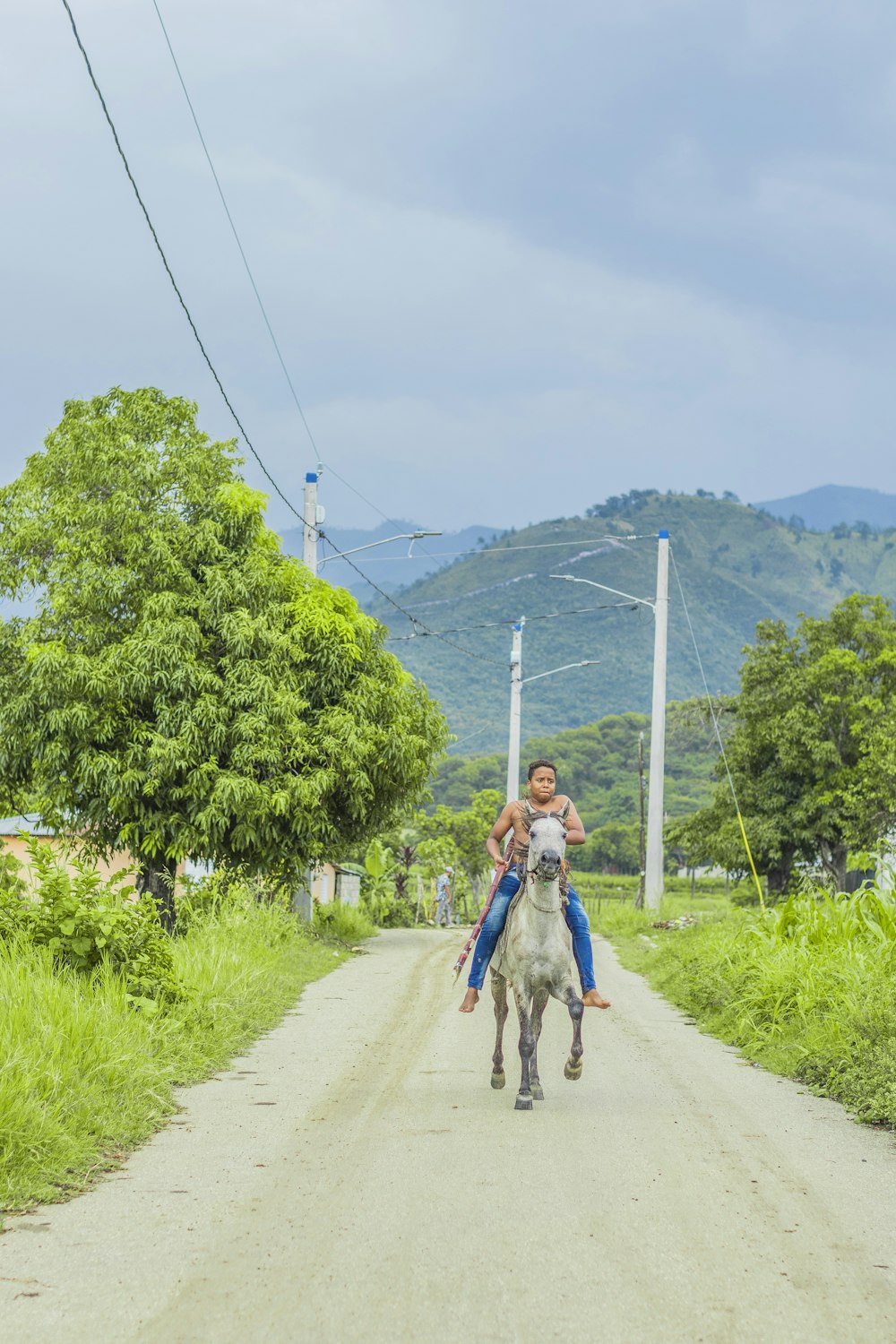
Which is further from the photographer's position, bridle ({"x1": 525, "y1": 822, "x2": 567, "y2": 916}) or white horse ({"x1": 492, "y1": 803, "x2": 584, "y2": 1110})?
bridle ({"x1": 525, "y1": 822, "x2": 567, "y2": 916})

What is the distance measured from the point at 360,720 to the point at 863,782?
1809 cm

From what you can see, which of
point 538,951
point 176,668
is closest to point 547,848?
point 538,951

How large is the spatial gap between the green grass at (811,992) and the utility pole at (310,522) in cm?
1107

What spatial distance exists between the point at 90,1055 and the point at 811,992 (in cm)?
692

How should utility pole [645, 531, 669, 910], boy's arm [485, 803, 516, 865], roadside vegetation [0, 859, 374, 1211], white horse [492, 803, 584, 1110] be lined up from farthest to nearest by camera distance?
utility pole [645, 531, 669, 910] < boy's arm [485, 803, 516, 865] < white horse [492, 803, 584, 1110] < roadside vegetation [0, 859, 374, 1211]

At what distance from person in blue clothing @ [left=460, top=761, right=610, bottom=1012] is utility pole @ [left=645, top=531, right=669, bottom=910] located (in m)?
20.6

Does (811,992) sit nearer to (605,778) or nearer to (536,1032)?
(536,1032)

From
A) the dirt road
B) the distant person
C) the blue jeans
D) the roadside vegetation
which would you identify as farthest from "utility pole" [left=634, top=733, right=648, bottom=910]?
the dirt road

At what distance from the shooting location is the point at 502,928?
33.4 ft

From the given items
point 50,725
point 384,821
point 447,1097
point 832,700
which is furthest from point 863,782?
point 447,1097

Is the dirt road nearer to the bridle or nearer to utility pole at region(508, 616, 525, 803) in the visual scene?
the bridle

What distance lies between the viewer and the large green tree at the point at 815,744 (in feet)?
121

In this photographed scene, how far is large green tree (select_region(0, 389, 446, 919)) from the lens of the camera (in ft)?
71.6

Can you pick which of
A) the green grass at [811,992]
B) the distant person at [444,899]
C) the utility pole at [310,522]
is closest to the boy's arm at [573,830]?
the green grass at [811,992]
